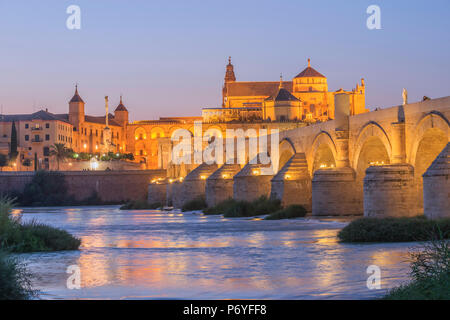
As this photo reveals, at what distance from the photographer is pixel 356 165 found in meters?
31.0

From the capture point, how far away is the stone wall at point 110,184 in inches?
2781

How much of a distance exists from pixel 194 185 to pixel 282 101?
3551cm

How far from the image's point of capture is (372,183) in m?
25.0

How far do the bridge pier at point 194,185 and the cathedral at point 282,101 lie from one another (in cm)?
3258

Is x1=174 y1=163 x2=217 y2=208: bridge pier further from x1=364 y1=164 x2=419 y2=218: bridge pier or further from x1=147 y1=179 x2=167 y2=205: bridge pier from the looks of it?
x1=364 y1=164 x2=419 y2=218: bridge pier

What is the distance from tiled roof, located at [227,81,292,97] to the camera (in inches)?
3802

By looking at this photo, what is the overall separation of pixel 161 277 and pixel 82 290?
1.86m

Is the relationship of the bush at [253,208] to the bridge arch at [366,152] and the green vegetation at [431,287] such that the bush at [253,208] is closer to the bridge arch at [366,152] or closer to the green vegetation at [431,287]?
the bridge arch at [366,152]

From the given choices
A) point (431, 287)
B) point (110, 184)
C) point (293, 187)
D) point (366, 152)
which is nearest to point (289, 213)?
point (293, 187)

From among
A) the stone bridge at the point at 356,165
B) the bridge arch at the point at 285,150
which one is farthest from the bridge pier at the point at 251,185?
the bridge arch at the point at 285,150

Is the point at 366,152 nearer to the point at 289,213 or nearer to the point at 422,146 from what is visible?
the point at 289,213
